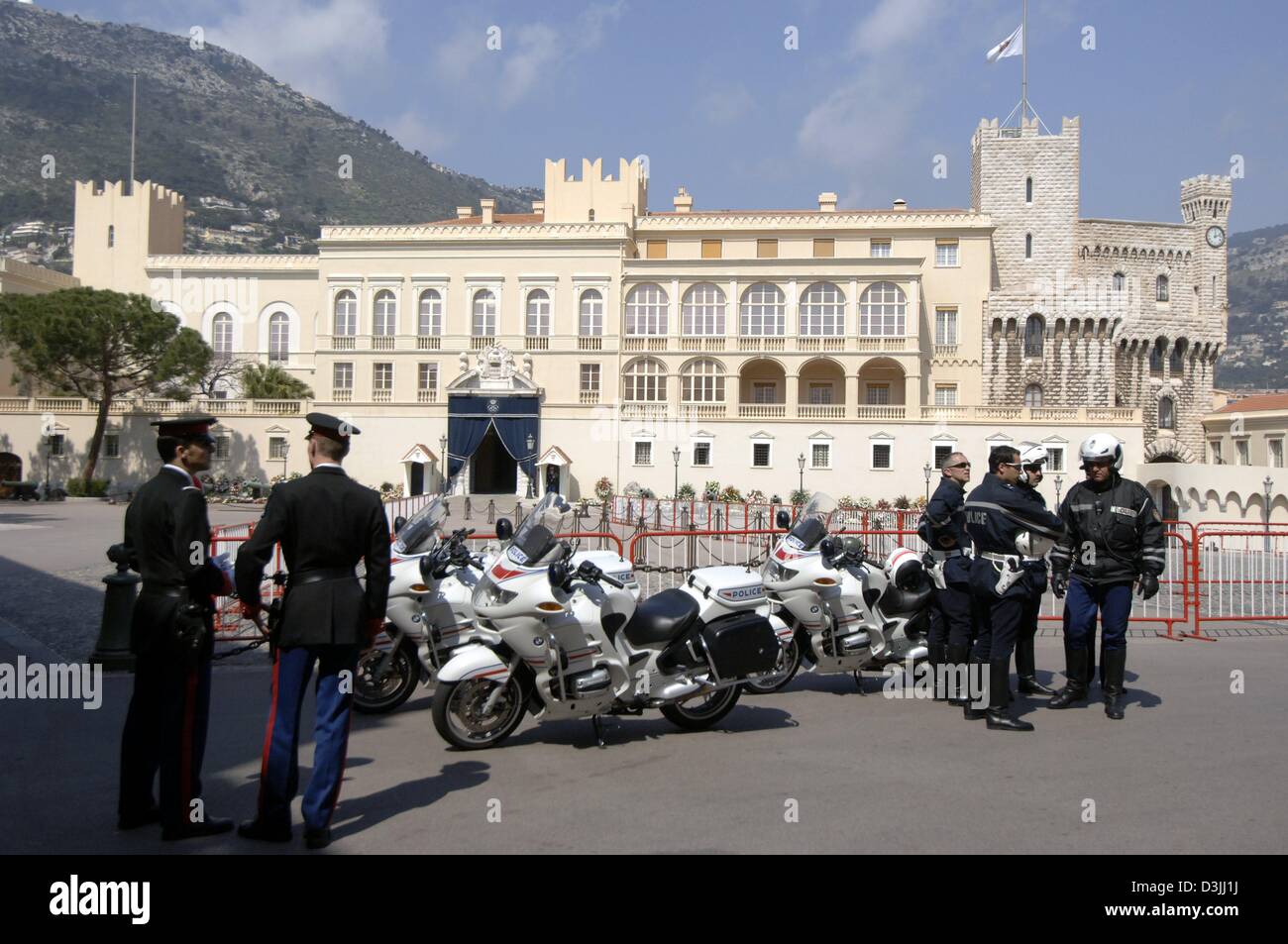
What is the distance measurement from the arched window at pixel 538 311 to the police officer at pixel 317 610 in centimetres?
4142

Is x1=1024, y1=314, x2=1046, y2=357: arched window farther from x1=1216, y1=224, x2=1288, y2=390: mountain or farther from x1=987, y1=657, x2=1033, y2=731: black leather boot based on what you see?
x1=1216, y1=224, x2=1288, y2=390: mountain

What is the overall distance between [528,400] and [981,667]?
37.4 metres

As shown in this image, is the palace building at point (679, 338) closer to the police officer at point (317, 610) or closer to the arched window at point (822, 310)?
the arched window at point (822, 310)

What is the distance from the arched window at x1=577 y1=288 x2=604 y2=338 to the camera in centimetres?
4497

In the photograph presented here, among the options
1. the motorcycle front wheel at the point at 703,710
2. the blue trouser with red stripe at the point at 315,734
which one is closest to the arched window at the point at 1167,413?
the motorcycle front wheel at the point at 703,710

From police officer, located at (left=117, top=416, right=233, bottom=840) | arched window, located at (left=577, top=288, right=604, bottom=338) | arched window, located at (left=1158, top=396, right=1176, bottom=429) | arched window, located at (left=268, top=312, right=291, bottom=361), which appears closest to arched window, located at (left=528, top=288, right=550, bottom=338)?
arched window, located at (left=577, top=288, right=604, bottom=338)

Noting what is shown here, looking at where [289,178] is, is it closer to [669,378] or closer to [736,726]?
[669,378]

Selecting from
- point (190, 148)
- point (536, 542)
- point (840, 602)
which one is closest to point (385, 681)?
point (536, 542)

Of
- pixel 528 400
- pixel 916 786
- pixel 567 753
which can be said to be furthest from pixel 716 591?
pixel 528 400

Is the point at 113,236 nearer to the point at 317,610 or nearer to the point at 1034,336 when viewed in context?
the point at 1034,336

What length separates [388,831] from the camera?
4711 mm

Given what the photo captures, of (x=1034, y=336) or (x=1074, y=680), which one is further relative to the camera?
(x=1034, y=336)

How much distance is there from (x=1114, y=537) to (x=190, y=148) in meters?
181

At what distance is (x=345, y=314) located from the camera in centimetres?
4616
